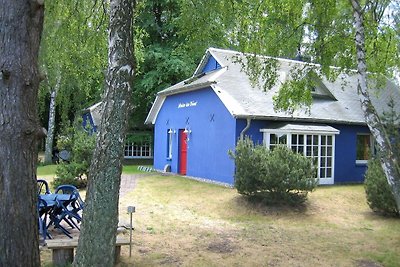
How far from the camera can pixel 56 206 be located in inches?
292

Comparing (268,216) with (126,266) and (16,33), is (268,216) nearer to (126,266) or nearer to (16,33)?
(126,266)

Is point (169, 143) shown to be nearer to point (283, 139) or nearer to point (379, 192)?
point (283, 139)

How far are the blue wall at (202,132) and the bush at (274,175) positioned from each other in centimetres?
364

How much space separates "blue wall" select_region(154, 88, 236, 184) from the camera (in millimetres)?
16125

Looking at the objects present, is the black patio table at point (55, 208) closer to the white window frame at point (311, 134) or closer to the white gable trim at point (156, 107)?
the white window frame at point (311, 134)

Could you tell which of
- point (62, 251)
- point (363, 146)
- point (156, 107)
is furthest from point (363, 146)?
point (62, 251)

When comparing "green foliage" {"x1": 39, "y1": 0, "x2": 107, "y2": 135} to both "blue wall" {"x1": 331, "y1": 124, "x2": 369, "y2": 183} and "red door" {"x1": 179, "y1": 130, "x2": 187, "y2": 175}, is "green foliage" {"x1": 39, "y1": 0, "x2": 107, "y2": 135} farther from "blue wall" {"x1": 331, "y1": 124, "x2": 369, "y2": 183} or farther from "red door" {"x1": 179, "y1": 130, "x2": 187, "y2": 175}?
"blue wall" {"x1": 331, "y1": 124, "x2": 369, "y2": 183}

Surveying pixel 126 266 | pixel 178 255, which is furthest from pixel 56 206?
pixel 178 255

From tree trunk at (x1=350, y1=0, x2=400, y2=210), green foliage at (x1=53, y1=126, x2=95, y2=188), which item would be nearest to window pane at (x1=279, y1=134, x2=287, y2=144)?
green foliage at (x1=53, y1=126, x2=95, y2=188)

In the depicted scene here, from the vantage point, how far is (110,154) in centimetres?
498

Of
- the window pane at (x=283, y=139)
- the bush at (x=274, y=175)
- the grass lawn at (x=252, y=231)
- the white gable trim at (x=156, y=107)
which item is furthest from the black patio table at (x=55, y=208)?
the white gable trim at (x=156, y=107)

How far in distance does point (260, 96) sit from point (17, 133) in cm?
1342

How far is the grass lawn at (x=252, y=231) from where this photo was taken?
7297mm

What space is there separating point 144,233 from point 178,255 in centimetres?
173
